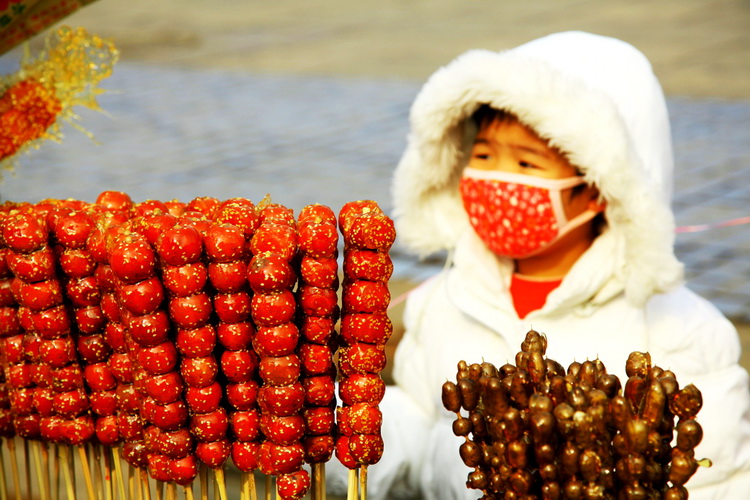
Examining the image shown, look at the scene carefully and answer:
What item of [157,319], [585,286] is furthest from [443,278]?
[157,319]

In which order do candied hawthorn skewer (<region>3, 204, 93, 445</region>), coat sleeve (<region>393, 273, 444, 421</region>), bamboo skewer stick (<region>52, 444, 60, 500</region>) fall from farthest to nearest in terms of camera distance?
coat sleeve (<region>393, 273, 444, 421</region>), bamboo skewer stick (<region>52, 444, 60, 500</region>), candied hawthorn skewer (<region>3, 204, 93, 445</region>)

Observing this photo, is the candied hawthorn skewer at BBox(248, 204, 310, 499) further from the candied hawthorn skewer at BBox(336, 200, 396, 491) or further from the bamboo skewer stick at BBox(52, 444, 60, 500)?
the bamboo skewer stick at BBox(52, 444, 60, 500)

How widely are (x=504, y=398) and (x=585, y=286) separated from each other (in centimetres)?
106

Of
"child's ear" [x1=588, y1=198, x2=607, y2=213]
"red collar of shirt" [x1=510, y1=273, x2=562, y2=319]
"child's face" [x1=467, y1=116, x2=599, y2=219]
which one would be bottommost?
"red collar of shirt" [x1=510, y1=273, x2=562, y2=319]

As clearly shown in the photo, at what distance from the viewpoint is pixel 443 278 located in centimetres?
280

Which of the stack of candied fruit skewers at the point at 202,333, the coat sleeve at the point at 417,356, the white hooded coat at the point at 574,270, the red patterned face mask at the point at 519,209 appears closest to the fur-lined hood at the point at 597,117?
the white hooded coat at the point at 574,270

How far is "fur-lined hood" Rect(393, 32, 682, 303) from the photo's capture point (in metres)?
2.29

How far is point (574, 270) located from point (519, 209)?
0.21 m

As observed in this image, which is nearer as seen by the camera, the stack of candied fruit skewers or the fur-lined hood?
the stack of candied fruit skewers

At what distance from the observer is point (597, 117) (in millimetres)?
2287

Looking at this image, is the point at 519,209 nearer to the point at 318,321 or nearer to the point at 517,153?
the point at 517,153

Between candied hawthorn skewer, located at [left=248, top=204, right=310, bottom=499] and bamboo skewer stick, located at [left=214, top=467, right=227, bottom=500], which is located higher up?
candied hawthorn skewer, located at [left=248, top=204, right=310, bottom=499]

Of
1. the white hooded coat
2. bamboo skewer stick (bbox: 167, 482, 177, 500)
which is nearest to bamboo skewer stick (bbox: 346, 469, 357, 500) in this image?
bamboo skewer stick (bbox: 167, 482, 177, 500)

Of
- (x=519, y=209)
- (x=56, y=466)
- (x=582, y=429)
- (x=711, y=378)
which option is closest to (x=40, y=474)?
(x=56, y=466)
